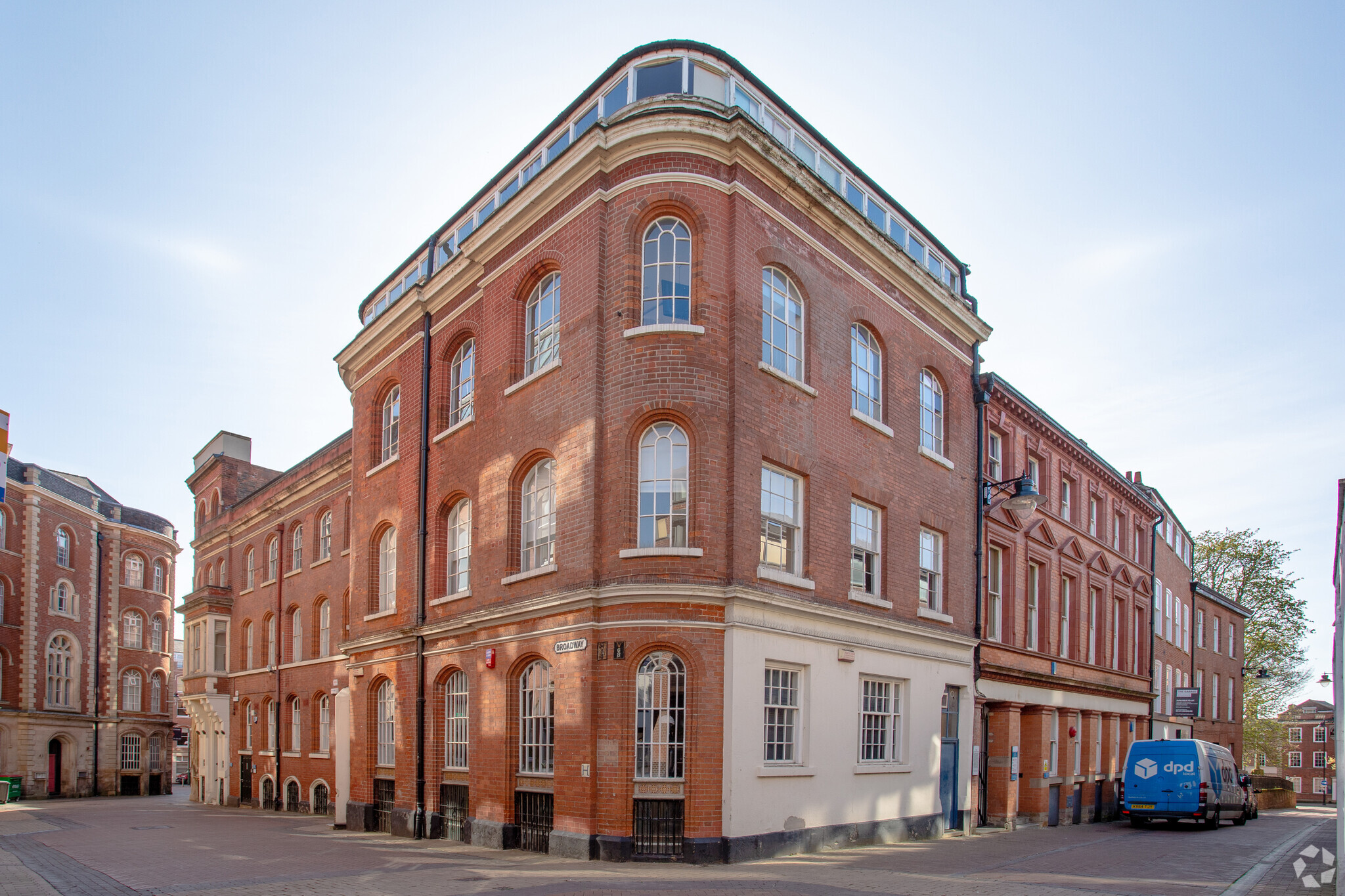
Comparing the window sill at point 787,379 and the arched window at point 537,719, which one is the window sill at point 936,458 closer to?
the window sill at point 787,379

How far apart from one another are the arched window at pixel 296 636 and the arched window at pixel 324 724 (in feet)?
6.89

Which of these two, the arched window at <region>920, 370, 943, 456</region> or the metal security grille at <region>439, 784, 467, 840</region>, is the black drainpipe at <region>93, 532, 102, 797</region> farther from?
the arched window at <region>920, 370, 943, 456</region>

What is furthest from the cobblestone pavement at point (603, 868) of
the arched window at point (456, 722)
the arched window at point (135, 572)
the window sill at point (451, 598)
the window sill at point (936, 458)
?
the arched window at point (135, 572)

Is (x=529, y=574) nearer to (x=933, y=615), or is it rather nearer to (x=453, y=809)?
(x=453, y=809)

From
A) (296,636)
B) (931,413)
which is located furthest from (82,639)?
(931,413)

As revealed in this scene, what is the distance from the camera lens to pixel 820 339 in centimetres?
1794

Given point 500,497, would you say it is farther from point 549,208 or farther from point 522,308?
point 549,208

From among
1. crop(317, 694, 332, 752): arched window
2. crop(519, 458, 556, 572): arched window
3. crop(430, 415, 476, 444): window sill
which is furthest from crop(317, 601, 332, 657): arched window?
crop(519, 458, 556, 572): arched window

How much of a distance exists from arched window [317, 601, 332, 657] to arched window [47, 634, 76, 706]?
25.5 m

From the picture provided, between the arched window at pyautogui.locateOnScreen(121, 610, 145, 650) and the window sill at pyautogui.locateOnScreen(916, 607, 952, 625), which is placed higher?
the window sill at pyautogui.locateOnScreen(916, 607, 952, 625)

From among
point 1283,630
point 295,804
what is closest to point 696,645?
point 295,804

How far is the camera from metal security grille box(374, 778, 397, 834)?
70.6ft

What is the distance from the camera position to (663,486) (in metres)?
15.4

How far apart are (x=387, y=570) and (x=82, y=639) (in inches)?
1386
